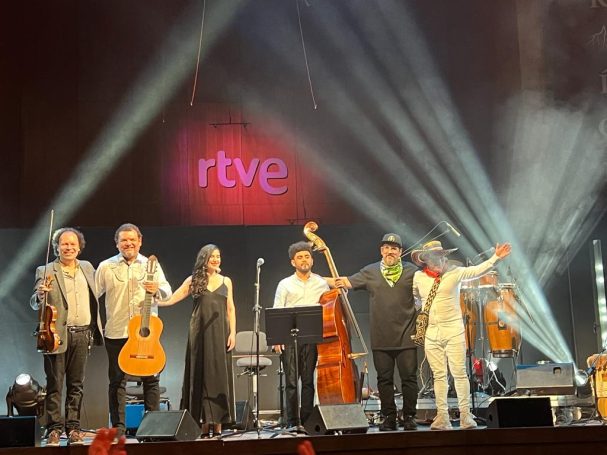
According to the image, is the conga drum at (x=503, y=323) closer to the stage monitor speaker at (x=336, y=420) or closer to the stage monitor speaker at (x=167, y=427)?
the stage monitor speaker at (x=336, y=420)

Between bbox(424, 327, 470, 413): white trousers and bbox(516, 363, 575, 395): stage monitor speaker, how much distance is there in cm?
98

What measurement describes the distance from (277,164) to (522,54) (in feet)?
12.2

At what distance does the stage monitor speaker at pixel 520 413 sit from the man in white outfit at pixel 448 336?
115cm

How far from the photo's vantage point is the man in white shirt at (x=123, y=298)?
6578mm

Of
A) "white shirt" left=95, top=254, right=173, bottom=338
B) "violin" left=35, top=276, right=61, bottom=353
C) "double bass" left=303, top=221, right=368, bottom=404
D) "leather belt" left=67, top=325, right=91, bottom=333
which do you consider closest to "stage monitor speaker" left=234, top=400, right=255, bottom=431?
"double bass" left=303, top=221, right=368, bottom=404

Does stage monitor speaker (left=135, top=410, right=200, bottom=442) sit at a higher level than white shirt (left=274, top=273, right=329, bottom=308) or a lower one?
lower

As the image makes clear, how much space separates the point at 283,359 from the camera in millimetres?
7465

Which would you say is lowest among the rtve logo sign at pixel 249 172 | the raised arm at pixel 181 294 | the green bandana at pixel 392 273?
the raised arm at pixel 181 294

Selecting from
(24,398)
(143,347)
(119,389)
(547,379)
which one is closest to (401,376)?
(547,379)

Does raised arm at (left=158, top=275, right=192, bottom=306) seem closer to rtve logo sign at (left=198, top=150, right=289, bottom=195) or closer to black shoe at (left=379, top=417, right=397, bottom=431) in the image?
black shoe at (left=379, top=417, right=397, bottom=431)

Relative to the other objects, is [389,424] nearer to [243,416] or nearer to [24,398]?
[243,416]

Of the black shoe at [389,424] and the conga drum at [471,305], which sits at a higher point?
the conga drum at [471,305]

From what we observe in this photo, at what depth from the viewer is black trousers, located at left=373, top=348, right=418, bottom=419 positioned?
6871 mm

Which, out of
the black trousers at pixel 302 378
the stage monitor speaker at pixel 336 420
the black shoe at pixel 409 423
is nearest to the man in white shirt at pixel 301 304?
the black trousers at pixel 302 378
